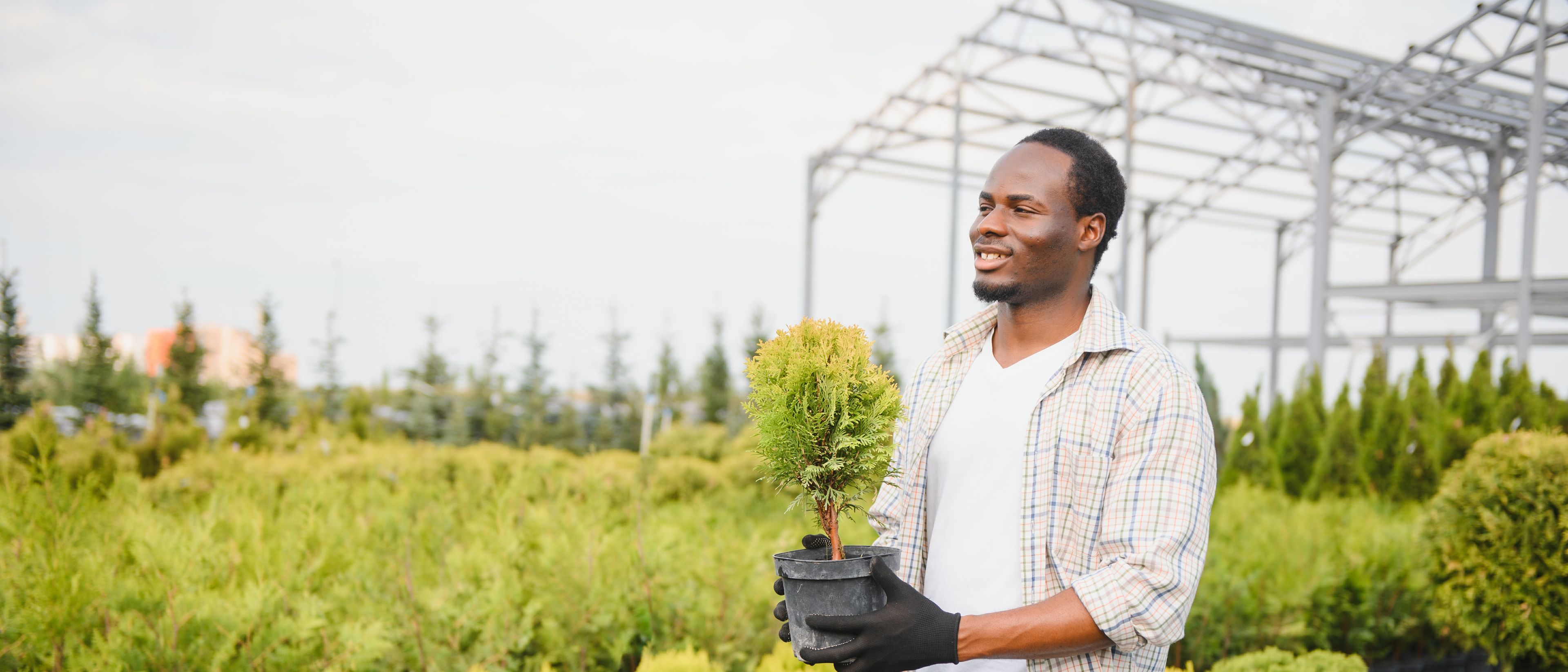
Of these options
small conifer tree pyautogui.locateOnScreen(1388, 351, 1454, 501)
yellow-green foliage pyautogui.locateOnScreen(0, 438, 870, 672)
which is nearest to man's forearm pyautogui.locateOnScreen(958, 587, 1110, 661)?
yellow-green foliage pyautogui.locateOnScreen(0, 438, 870, 672)

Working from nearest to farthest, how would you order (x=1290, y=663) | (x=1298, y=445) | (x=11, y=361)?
1. (x=1290, y=663)
2. (x=1298, y=445)
3. (x=11, y=361)

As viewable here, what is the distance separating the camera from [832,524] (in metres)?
1.71

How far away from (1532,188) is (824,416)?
35.2 ft

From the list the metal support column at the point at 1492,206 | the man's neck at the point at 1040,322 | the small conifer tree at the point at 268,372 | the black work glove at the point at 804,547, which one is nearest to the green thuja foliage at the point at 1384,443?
the metal support column at the point at 1492,206

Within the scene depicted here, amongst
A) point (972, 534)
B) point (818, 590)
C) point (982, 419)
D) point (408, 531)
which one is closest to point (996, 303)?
point (982, 419)

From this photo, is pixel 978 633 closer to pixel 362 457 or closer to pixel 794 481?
pixel 794 481

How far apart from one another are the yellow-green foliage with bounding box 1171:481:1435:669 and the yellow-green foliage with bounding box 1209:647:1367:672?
1.10m

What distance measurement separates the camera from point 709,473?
8531mm

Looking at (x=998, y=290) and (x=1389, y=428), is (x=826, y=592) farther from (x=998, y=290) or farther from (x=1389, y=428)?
(x=1389, y=428)

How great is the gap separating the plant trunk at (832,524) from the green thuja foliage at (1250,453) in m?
9.17

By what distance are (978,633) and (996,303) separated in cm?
90

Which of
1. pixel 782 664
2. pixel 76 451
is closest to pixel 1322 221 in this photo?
pixel 782 664

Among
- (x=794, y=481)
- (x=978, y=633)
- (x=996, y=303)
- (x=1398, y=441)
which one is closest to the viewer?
(x=978, y=633)

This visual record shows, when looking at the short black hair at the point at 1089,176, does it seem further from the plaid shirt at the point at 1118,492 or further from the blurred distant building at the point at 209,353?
the blurred distant building at the point at 209,353
